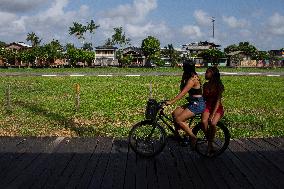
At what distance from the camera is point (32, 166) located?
24.3 feet

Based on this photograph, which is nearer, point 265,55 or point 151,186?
point 151,186

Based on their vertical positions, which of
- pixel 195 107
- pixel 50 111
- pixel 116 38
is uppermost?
pixel 116 38

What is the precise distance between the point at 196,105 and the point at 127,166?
67.7 inches

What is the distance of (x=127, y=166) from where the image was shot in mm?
7406

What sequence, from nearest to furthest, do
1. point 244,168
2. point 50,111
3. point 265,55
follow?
point 244,168, point 50,111, point 265,55

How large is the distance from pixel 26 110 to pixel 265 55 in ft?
414

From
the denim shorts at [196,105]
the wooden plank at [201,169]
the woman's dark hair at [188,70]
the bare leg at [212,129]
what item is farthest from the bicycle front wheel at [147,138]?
the woman's dark hair at [188,70]

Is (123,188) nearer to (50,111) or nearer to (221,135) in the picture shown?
(221,135)

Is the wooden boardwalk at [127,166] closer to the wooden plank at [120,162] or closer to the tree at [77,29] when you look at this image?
the wooden plank at [120,162]

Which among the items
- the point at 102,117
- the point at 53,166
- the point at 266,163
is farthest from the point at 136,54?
the point at 53,166

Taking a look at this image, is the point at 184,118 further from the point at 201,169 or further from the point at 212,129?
the point at 201,169

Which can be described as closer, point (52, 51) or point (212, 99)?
point (212, 99)

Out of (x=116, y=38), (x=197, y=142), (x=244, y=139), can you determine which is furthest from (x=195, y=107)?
(x=116, y=38)

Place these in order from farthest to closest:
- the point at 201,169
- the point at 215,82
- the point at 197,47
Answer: the point at 197,47, the point at 215,82, the point at 201,169
